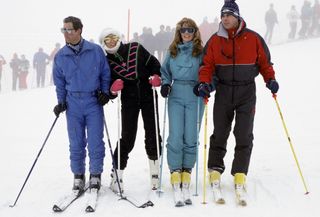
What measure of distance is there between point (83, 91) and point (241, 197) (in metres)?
2.26

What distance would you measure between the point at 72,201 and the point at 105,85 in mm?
1466

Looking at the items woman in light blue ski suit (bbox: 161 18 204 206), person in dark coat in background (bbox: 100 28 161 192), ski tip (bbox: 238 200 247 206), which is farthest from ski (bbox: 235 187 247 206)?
person in dark coat in background (bbox: 100 28 161 192)

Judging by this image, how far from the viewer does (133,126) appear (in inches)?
205

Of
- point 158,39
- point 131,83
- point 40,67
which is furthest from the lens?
point 40,67

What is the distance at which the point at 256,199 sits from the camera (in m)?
4.84

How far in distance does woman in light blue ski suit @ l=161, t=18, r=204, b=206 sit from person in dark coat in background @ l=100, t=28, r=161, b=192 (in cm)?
25

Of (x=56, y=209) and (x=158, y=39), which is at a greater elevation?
(x=158, y=39)

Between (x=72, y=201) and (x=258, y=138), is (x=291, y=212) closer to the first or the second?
(x=72, y=201)

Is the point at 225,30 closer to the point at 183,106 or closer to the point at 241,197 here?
the point at 183,106

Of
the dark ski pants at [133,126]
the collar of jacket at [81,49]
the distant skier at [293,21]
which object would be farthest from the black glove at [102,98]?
the distant skier at [293,21]

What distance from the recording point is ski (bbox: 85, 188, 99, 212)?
4652mm

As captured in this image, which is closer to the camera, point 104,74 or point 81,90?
point 81,90

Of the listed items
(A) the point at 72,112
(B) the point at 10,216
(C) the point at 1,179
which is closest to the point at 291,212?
(A) the point at 72,112

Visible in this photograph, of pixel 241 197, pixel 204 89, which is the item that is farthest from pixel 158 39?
pixel 241 197
